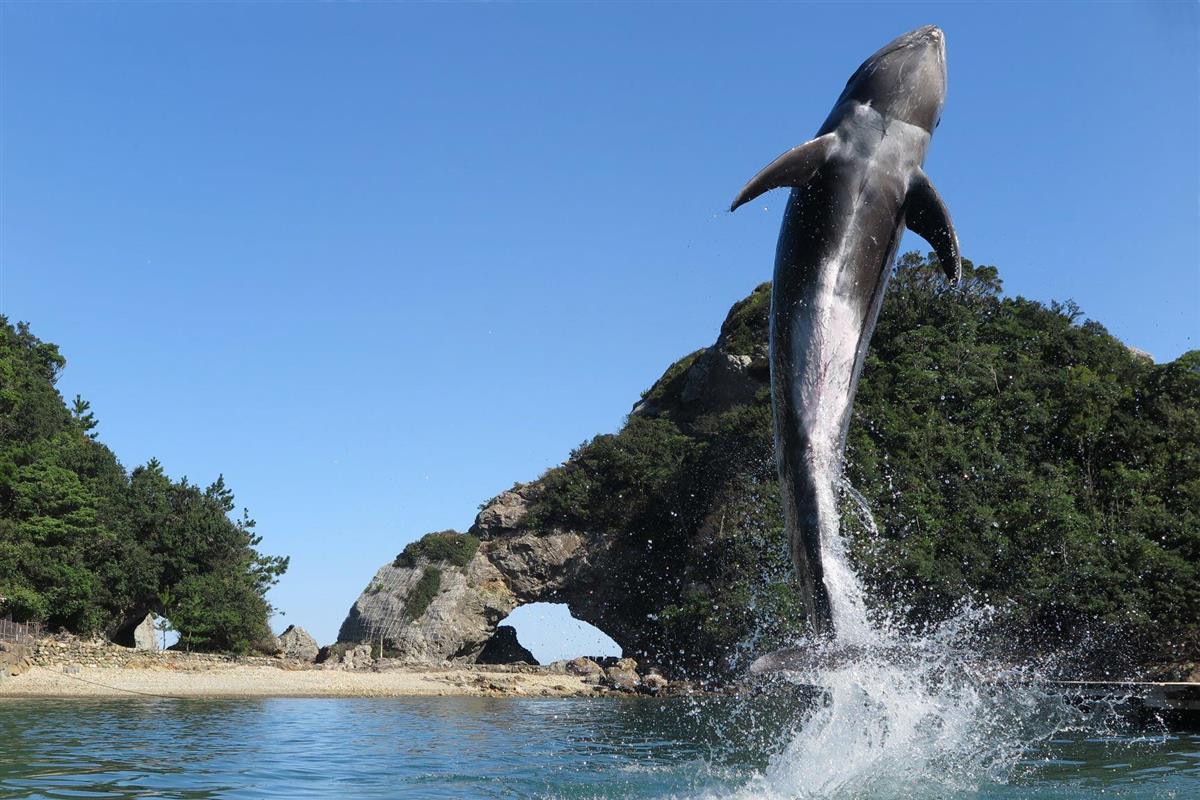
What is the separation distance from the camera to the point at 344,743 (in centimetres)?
1412

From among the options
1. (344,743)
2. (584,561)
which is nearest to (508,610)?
(584,561)

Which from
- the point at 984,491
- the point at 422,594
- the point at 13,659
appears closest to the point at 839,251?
the point at 984,491

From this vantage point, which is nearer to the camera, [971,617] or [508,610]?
[971,617]

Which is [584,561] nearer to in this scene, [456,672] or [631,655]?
[631,655]

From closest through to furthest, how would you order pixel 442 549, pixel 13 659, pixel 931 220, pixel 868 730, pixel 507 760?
pixel 931 220, pixel 868 730, pixel 507 760, pixel 13 659, pixel 442 549

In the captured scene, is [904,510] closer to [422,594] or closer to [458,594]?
[458,594]

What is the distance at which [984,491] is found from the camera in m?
27.6

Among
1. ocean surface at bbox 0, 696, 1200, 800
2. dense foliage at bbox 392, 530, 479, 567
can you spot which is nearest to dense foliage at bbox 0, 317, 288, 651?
dense foliage at bbox 392, 530, 479, 567

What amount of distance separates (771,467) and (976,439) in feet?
28.9

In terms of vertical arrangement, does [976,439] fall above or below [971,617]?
above

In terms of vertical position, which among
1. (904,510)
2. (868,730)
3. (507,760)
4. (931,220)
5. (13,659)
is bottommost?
(507,760)

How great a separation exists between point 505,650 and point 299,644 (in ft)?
31.0

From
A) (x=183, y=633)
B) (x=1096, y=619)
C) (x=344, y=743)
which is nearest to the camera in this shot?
(x=344, y=743)

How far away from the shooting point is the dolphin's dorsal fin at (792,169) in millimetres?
5902
